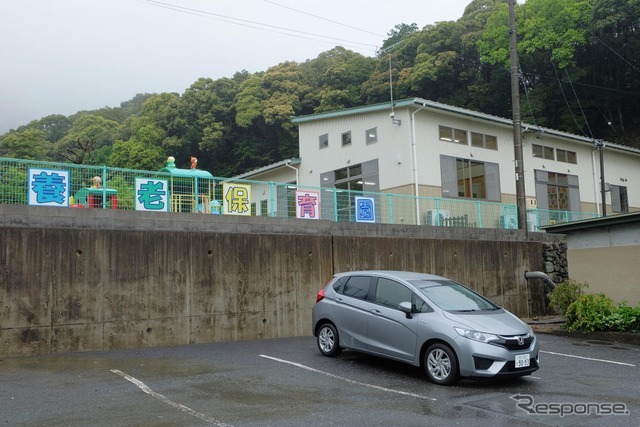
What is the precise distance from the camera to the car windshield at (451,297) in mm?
8414

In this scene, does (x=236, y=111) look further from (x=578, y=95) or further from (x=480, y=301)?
(x=480, y=301)

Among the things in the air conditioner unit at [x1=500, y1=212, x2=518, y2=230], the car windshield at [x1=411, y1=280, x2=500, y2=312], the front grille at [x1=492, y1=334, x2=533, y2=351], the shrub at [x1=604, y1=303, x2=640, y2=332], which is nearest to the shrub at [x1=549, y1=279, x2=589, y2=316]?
the shrub at [x1=604, y1=303, x2=640, y2=332]

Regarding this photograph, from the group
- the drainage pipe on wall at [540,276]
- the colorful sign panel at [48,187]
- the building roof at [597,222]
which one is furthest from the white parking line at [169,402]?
the drainage pipe on wall at [540,276]

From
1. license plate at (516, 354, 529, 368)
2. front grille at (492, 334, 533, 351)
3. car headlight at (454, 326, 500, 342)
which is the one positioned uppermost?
car headlight at (454, 326, 500, 342)

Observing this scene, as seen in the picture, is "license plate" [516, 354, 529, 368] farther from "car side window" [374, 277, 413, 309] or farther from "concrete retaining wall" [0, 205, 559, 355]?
"concrete retaining wall" [0, 205, 559, 355]

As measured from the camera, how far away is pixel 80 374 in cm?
841

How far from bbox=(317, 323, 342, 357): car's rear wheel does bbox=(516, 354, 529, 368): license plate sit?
309 centimetres

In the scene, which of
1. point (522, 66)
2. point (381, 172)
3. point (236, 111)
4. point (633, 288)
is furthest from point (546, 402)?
point (236, 111)

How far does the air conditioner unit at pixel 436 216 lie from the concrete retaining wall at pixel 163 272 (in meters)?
3.15

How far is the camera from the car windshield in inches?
331

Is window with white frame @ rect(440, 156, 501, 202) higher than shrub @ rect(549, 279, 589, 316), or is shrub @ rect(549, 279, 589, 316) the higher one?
window with white frame @ rect(440, 156, 501, 202)

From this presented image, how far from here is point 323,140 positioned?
26969 millimetres

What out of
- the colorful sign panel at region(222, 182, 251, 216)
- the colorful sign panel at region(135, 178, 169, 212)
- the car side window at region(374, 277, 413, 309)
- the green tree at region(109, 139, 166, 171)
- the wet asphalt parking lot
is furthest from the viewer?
the green tree at region(109, 139, 166, 171)

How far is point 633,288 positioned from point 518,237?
15.3ft
